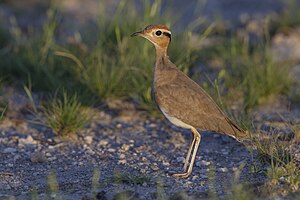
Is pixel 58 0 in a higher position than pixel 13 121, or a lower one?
higher

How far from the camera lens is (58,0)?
470 inches

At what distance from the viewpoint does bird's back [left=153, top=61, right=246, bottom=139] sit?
6.03 m

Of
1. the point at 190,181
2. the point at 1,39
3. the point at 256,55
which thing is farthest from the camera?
the point at 1,39

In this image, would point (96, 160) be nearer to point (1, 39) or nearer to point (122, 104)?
point (122, 104)

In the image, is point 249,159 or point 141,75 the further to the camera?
→ point 141,75

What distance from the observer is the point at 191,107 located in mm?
6066

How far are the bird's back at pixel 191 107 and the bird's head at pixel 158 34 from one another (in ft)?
1.37

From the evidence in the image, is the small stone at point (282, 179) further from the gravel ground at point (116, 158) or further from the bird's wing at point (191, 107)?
the bird's wing at point (191, 107)

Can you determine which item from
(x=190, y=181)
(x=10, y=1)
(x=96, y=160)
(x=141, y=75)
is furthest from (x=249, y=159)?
(x=10, y=1)

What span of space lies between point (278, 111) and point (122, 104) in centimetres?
189

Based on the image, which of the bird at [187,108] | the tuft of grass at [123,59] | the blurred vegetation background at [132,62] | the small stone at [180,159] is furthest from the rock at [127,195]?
the tuft of grass at [123,59]

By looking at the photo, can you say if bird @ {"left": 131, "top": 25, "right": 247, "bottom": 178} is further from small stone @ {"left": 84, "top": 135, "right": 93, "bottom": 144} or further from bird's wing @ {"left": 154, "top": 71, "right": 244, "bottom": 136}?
small stone @ {"left": 84, "top": 135, "right": 93, "bottom": 144}

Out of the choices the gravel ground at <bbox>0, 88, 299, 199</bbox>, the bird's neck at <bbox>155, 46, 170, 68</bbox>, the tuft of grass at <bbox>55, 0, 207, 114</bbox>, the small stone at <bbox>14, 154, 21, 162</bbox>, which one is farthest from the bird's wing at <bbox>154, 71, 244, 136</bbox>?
the small stone at <bbox>14, 154, 21, 162</bbox>

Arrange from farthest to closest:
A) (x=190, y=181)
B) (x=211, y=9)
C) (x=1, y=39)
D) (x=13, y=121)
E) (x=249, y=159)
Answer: (x=211, y=9) → (x=1, y=39) → (x=13, y=121) → (x=249, y=159) → (x=190, y=181)
